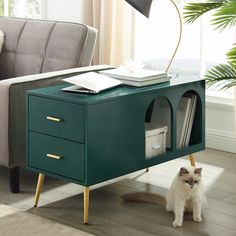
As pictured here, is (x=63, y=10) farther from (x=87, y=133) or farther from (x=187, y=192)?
(x=187, y=192)

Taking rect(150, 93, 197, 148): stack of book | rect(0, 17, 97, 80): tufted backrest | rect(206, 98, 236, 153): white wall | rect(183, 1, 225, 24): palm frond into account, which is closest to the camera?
rect(183, 1, 225, 24): palm frond

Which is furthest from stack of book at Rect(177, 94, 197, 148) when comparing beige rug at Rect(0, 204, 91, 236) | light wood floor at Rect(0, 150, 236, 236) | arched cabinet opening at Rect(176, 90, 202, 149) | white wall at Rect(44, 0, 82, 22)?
white wall at Rect(44, 0, 82, 22)

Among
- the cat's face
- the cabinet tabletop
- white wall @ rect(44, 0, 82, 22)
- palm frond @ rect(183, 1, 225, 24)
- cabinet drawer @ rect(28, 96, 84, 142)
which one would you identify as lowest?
the cat's face

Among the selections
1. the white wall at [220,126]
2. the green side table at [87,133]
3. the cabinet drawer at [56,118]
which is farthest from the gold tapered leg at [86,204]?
the white wall at [220,126]

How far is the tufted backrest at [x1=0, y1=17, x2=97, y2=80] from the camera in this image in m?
3.87

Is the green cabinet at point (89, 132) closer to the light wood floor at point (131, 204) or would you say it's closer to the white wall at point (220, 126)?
the light wood floor at point (131, 204)

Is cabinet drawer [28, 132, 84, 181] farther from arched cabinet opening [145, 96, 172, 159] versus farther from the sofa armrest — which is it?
arched cabinet opening [145, 96, 172, 159]

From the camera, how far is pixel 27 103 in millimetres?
3270

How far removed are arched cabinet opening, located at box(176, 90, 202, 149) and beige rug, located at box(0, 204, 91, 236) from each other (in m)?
0.87

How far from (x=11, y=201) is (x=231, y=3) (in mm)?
1442

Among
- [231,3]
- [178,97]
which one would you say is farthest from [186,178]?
[231,3]

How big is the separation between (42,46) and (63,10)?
3.78 ft

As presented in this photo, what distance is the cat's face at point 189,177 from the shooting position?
3.11 meters

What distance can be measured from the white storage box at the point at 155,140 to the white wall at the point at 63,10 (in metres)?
1.74
